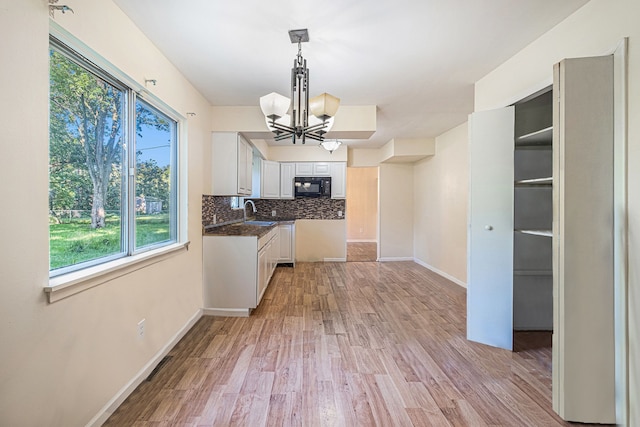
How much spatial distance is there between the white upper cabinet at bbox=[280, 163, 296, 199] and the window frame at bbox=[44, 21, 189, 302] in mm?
3150

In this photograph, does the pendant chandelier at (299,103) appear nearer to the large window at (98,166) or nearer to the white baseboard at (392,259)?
the large window at (98,166)

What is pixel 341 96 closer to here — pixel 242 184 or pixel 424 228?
pixel 242 184

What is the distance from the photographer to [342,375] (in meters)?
1.98

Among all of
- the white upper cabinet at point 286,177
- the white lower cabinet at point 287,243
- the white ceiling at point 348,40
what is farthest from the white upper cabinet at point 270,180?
the white ceiling at point 348,40

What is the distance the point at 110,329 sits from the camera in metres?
1.63

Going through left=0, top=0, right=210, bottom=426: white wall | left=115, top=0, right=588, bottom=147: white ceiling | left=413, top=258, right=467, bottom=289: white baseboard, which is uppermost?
left=115, top=0, right=588, bottom=147: white ceiling

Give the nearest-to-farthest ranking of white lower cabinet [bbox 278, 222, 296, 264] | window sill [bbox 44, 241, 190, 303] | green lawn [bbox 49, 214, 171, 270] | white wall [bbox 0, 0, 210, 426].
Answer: white wall [bbox 0, 0, 210, 426] < window sill [bbox 44, 241, 190, 303] < green lawn [bbox 49, 214, 171, 270] < white lower cabinet [bbox 278, 222, 296, 264]

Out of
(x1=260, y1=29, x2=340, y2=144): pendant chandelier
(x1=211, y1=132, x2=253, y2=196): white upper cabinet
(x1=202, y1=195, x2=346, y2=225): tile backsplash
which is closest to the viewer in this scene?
(x1=260, y1=29, x2=340, y2=144): pendant chandelier

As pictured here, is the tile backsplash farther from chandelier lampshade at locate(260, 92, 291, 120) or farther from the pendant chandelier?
chandelier lampshade at locate(260, 92, 291, 120)

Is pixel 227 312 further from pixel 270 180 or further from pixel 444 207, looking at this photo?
pixel 444 207

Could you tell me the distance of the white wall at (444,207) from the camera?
4.23m

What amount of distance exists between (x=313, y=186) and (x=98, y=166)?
426 cm

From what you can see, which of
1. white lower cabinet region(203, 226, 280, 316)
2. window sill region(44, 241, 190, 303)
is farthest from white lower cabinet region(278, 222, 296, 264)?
window sill region(44, 241, 190, 303)

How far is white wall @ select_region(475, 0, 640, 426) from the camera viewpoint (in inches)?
55.6
